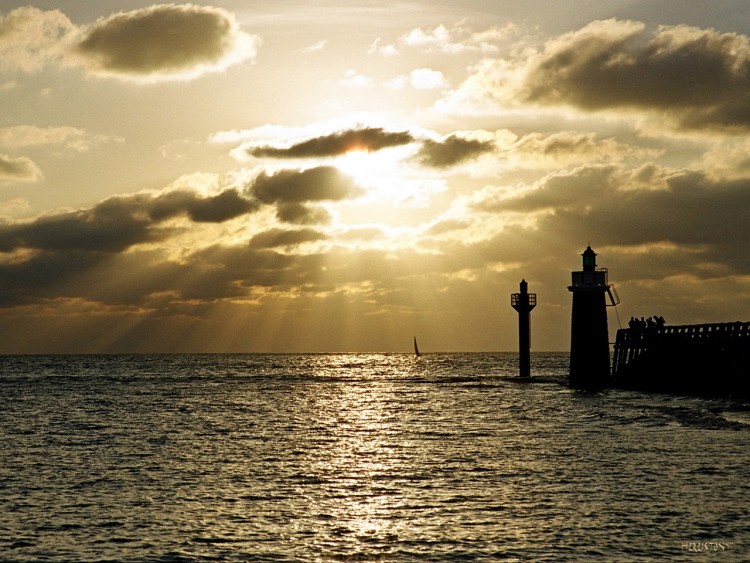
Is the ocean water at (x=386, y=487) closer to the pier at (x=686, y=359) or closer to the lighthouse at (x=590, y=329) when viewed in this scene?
the pier at (x=686, y=359)

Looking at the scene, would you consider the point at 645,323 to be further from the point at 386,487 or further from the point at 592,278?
the point at 386,487

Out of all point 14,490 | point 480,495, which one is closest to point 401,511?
point 480,495

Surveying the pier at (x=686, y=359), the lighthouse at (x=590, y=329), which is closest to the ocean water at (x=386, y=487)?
the pier at (x=686, y=359)

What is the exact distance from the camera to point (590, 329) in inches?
2359

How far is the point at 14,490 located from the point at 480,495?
41.1 feet

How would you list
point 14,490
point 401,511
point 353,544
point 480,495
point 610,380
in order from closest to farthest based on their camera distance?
Answer: point 353,544 → point 401,511 → point 480,495 → point 14,490 → point 610,380

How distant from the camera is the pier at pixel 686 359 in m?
49.0

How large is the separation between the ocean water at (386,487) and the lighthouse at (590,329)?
13.8 metres

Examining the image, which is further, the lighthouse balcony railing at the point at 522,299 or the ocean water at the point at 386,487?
the lighthouse balcony railing at the point at 522,299

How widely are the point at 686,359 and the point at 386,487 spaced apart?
37.8 metres

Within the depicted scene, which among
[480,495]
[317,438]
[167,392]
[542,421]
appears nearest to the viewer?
[480,495]

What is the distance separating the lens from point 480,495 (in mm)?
Result: 22031

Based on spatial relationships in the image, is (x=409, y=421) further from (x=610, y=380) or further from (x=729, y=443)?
(x=610, y=380)

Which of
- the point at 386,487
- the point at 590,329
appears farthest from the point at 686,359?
the point at 386,487
